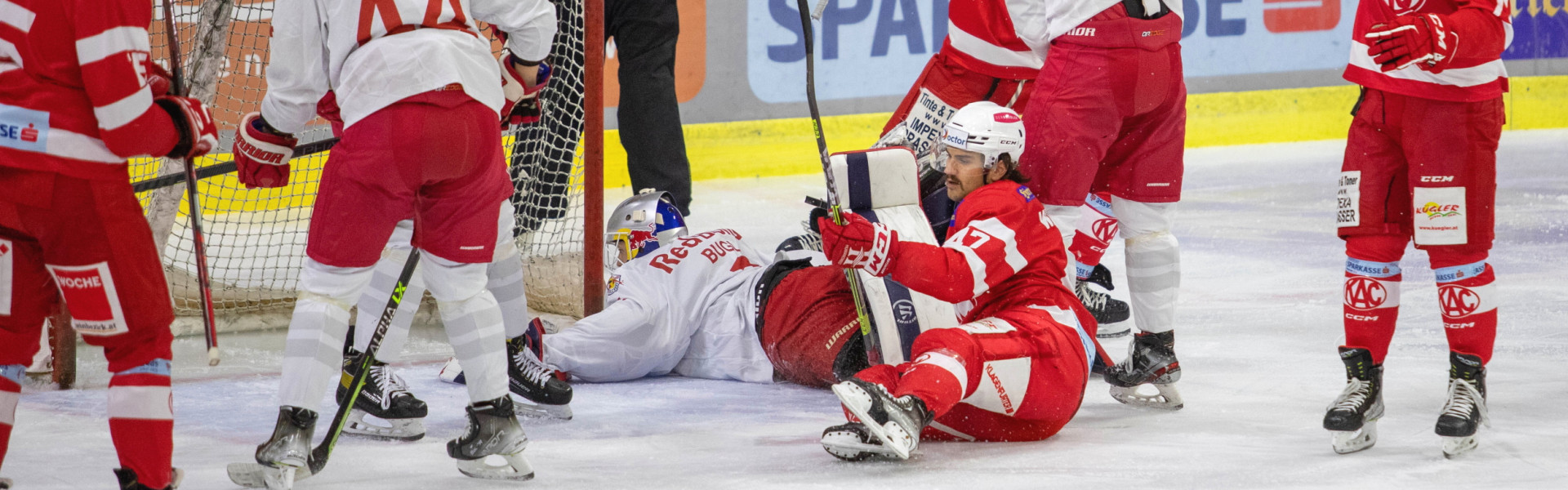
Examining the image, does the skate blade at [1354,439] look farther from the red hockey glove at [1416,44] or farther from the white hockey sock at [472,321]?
the white hockey sock at [472,321]

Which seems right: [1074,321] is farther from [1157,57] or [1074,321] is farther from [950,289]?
[1157,57]

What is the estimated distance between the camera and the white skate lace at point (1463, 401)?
293 centimetres

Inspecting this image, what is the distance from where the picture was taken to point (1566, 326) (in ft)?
13.8

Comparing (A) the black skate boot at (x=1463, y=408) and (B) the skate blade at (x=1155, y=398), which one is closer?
(A) the black skate boot at (x=1463, y=408)

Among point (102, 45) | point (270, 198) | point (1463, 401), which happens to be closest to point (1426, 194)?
point (1463, 401)

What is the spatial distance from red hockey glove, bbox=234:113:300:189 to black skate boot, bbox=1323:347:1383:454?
2002 mm

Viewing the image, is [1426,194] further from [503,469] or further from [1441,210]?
[503,469]

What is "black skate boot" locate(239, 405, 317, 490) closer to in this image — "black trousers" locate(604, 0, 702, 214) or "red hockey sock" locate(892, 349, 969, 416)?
"red hockey sock" locate(892, 349, 969, 416)

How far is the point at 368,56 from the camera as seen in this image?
261 centimetres

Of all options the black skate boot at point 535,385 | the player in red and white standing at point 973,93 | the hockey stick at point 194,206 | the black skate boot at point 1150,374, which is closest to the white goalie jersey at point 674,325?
the black skate boot at point 535,385

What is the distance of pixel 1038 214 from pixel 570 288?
1.97 meters

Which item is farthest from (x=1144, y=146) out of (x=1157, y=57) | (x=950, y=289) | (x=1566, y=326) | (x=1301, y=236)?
(x=1301, y=236)

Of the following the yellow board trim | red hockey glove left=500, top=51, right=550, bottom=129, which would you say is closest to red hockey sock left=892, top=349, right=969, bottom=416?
red hockey glove left=500, top=51, right=550, bottom=129

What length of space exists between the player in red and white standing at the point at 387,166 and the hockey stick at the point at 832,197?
67 centimetres
